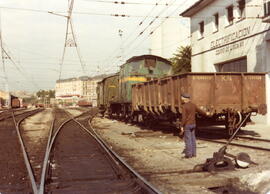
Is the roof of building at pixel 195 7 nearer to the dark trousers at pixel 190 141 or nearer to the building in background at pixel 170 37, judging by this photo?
the dark trousers at pixel 190 141

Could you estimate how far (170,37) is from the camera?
193 ft

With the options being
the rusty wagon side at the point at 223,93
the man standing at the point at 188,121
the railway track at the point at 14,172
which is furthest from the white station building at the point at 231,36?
the railway track at the point at 14,172

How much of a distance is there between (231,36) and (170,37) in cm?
3721

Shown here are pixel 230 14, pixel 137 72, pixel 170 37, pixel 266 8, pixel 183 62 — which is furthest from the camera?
pixel 170 37

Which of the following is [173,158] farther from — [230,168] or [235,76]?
[235,76]

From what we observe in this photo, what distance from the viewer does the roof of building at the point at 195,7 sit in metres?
24.7

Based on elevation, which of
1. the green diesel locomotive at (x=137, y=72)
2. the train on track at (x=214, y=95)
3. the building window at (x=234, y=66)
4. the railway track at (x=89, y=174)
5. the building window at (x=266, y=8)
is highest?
the building window at (x=266, y=8)

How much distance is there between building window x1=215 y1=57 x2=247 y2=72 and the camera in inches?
844

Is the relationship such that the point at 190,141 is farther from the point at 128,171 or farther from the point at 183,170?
the point at 128,171

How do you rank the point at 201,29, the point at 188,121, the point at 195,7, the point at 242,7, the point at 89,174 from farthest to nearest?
1. the point at 201,29
2. the point at 195,7
3. the point at 242,7
4. the point at 188,121
5. the point at 89,174

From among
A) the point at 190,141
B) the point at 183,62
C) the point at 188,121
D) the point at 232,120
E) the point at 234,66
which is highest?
the point at 183,62

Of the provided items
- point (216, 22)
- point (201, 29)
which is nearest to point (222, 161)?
point (216, 22)

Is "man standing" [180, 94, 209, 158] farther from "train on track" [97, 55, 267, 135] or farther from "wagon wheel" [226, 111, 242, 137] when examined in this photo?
"wagon wheel" [226, 111, 242, 137]

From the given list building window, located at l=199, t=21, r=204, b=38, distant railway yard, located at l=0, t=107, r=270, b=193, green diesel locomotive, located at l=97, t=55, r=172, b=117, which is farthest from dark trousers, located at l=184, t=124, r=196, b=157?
building window, located at l=199, t=21, r=204, b=38
